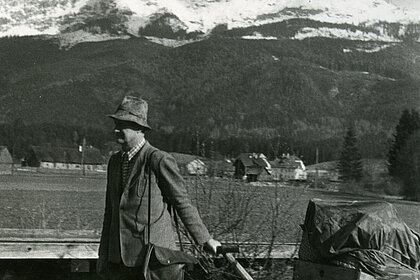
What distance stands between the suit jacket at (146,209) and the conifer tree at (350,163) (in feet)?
222

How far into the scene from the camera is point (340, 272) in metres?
4.78

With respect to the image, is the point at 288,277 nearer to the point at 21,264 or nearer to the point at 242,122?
the point at 21,264

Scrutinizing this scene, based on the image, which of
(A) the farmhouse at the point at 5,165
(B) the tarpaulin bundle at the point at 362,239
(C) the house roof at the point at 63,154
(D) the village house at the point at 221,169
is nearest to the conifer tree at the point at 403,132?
(A) the farmhouse at the point at 5,165

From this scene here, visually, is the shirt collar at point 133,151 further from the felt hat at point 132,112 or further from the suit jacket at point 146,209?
the felt hat at point 132,112

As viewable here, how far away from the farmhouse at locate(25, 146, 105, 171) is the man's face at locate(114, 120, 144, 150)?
81287 mm

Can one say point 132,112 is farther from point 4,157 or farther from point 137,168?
point 4,157

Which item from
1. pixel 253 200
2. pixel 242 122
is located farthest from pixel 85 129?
pixel 253 200

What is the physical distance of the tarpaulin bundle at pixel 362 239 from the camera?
4.79m

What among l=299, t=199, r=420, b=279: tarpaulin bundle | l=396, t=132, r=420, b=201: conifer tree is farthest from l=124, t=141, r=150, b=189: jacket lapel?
l=396, t=132, r=420, b=201: conifer tree

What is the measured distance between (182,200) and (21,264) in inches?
102

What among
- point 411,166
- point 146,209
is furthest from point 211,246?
point 411,166

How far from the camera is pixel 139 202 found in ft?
14.6

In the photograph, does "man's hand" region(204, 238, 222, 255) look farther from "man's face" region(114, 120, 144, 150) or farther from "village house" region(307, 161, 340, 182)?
"village house" region(307, 161, 340, 182)

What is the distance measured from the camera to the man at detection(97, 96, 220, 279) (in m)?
4.39
